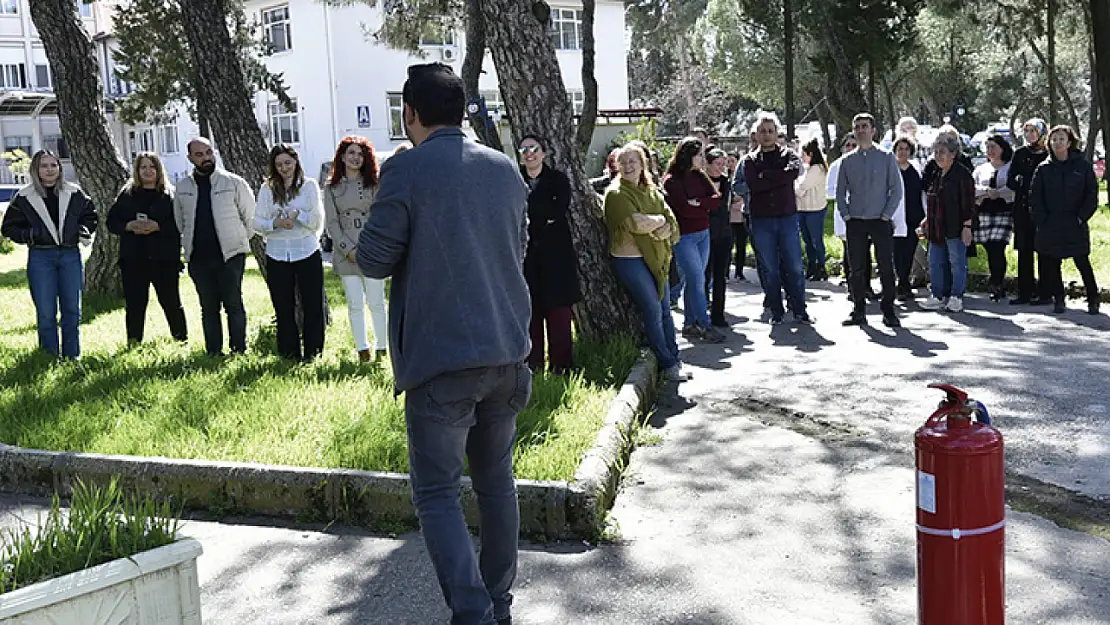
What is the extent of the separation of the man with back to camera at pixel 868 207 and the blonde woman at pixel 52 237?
6.93 metres

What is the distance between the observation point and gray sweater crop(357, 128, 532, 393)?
421 centimetres

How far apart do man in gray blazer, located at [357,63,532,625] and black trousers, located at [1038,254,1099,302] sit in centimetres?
931

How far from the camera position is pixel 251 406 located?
793 cm

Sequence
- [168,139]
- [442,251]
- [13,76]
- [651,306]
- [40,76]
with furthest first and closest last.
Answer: [40,76] → [13,76] → [168,139] → [651,306] → [442,251]

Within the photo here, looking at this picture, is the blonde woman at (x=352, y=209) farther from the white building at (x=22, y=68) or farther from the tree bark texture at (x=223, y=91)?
the white building at (x=22, y=68)

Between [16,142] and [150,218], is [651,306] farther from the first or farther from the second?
[16,142]

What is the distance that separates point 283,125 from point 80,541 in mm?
39574

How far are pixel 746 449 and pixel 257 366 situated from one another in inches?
162

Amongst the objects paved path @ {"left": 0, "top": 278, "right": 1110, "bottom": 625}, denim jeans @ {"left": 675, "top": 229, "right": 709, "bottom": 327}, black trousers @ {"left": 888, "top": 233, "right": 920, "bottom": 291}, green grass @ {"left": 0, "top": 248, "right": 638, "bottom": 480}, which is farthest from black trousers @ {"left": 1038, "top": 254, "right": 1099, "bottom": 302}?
green grass @ {"left": 0, "top": 248, "right": 638, "bottom": 480}

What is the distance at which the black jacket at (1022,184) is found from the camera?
13.0 metres

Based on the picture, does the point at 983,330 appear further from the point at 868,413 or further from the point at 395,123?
the point at 395,123

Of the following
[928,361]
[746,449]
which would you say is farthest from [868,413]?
[928,361]

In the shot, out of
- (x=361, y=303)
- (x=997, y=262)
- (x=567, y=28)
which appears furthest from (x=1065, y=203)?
(x=567, y=28)

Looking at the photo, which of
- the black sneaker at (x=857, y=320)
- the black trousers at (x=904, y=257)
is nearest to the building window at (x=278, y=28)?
the black trousers at (x=904, y=257)
